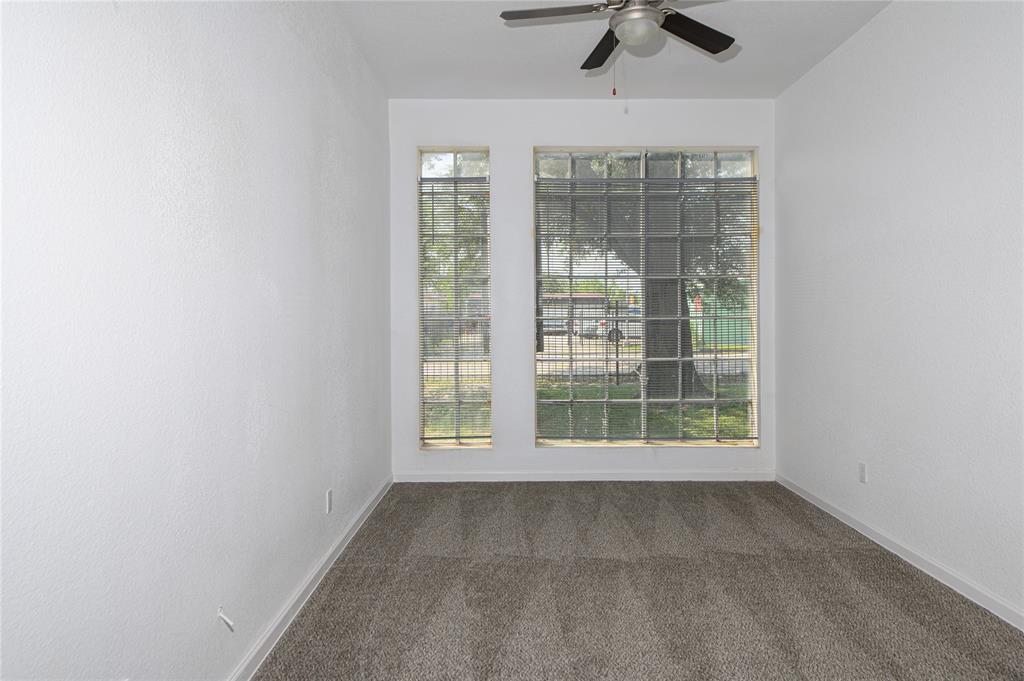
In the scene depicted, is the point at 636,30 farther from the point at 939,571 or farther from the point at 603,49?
the point at 939,571

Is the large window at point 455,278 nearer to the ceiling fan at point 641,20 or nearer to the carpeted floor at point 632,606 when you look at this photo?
the carpeted floor at point 632,606

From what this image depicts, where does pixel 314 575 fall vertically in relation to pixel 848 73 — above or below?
below

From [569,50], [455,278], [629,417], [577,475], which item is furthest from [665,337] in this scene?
[569,50]

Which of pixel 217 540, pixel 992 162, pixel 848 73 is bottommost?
pixel 217 540

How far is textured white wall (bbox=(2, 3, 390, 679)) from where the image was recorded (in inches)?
41.0

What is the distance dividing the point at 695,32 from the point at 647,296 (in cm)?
213

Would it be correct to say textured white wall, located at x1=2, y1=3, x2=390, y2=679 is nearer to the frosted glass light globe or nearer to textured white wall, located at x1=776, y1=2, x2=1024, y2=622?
the frosted glass light globe

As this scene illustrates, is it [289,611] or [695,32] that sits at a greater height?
[695,32]

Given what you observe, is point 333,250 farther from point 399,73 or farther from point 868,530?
point 868,530

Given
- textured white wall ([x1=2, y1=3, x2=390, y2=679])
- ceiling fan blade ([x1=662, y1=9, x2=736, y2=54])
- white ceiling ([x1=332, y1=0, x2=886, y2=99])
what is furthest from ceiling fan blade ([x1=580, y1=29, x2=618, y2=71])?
textured white wall ([x1=2, y1=3, x2=390, y2=679])

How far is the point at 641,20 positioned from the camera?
212cm

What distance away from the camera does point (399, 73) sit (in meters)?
3.59

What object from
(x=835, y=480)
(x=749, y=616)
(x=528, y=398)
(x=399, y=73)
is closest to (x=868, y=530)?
(x=835, y=480)

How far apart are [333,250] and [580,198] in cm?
205
